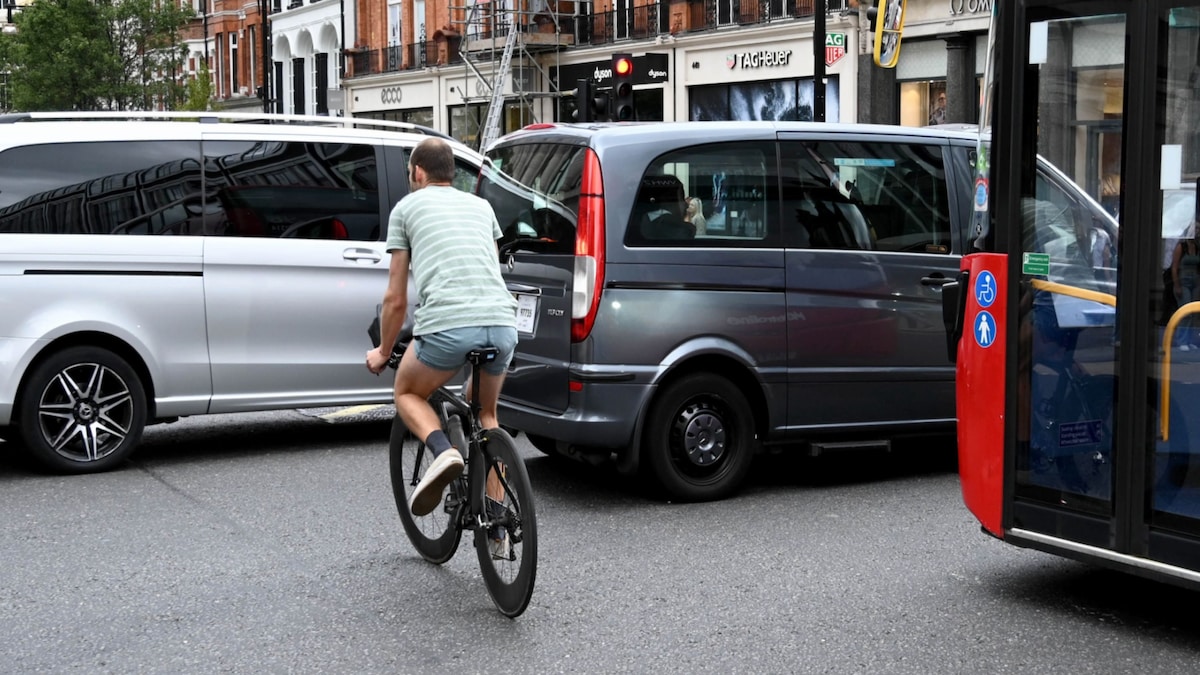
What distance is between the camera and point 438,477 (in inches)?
221

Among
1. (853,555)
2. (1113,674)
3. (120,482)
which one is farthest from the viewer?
(120,482)

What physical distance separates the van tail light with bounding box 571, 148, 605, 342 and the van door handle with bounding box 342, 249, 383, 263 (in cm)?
242

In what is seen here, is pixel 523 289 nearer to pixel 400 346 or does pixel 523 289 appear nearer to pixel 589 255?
pixel 589 255

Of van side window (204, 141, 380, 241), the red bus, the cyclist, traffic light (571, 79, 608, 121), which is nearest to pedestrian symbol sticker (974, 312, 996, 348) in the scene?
the red bus

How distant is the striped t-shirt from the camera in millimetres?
5648

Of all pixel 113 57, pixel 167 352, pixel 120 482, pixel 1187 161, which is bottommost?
pixel 120 482

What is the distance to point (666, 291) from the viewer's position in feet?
24.4

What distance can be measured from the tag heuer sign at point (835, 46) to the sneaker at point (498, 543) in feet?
50.3

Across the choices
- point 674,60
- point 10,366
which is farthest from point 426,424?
point 674,60

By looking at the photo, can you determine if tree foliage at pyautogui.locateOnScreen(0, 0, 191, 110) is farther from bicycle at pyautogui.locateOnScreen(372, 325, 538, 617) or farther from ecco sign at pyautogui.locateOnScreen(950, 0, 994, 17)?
bicycle at pyautogui.locateOnScreen(372, 325, 538, 617)

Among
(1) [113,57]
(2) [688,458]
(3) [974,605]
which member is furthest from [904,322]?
(1) [113,57]

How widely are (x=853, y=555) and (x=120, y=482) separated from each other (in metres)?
4.18

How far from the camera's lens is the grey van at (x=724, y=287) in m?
7.42

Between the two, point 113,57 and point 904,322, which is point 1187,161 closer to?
point 904,322
